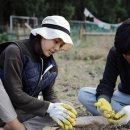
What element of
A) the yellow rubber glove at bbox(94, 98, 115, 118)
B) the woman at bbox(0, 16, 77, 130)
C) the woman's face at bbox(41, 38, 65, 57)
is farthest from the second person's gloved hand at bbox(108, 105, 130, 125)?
the woman's face at bbox(41, 38, 65, 57)

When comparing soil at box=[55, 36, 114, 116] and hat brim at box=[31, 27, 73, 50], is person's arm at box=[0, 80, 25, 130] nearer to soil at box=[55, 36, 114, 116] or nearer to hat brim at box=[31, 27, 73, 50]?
hat brim at box=[31, 27, 73, 50]

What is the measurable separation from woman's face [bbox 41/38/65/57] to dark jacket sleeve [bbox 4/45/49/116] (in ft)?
0.63

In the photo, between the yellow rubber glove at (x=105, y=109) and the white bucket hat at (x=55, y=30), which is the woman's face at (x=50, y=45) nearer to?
the white bucket hat at (x=55, y=30)

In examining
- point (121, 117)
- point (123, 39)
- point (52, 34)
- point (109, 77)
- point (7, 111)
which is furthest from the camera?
point (109, 77)

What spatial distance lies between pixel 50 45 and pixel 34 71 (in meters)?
0.22

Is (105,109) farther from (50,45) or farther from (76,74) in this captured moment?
(76,74)

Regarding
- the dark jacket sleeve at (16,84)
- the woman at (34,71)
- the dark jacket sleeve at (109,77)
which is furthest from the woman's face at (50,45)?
the dark jacket sleeve at (109,77)

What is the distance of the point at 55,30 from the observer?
2.82m

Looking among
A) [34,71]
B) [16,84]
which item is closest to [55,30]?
[34,71]

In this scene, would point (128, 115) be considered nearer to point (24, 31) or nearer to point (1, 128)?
point (1, 128)

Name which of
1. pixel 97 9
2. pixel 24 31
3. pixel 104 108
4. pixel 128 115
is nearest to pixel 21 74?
pixel 104 108

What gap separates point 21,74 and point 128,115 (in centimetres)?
93

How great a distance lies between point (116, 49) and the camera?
10.5ft

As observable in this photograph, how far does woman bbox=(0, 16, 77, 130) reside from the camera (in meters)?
2.74
